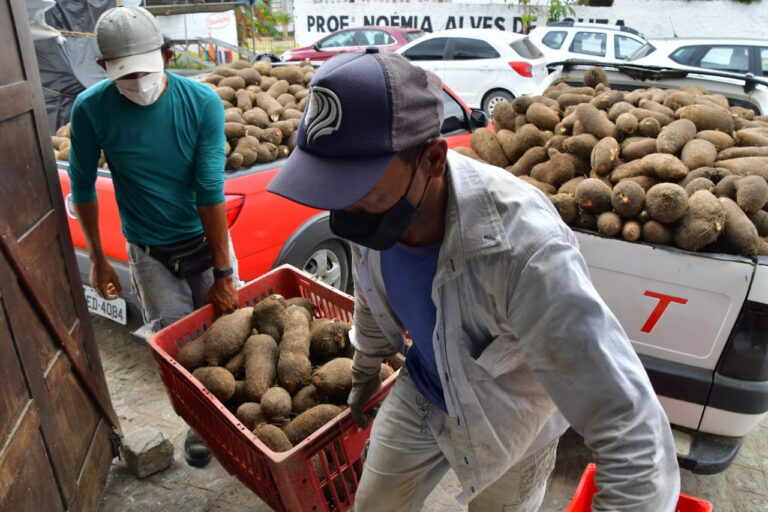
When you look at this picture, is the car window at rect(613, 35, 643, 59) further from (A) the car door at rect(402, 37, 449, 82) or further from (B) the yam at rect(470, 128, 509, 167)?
(B) the yam at rect(470, 128, 509, 167)

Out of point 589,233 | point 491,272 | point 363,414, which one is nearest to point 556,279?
point 491,272

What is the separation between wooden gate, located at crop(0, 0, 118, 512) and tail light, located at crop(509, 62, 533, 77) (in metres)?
10.1

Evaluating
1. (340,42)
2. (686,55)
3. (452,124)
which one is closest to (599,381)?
(452,124)

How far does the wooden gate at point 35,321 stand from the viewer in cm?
214

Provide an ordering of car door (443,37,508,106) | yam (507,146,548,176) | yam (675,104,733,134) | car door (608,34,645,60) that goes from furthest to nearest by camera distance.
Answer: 1. car door (608,34,645,60)
2. car door (443,37,508,106)
3. yam (507,146,548,176)
4. yam (675,104,733,134)

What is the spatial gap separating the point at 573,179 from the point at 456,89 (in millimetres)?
8752

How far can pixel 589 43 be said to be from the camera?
13.0m

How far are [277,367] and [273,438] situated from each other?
1.84ft

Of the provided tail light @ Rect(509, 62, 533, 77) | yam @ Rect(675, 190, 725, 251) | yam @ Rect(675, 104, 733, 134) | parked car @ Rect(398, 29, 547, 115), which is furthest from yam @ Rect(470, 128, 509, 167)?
tail light @ Rect(509, 62, 533, 77)

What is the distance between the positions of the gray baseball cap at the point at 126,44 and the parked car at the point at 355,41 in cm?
1219

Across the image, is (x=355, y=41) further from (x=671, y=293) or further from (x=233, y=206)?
(x=671, y=293)

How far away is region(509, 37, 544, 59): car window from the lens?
11484 mm

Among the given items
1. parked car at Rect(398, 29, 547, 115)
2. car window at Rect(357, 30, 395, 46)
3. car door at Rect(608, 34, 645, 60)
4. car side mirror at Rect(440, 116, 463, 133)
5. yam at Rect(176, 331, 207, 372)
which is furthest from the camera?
car window at Rect(357, 30, 395, 46)

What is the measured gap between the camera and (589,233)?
2.96 meters
